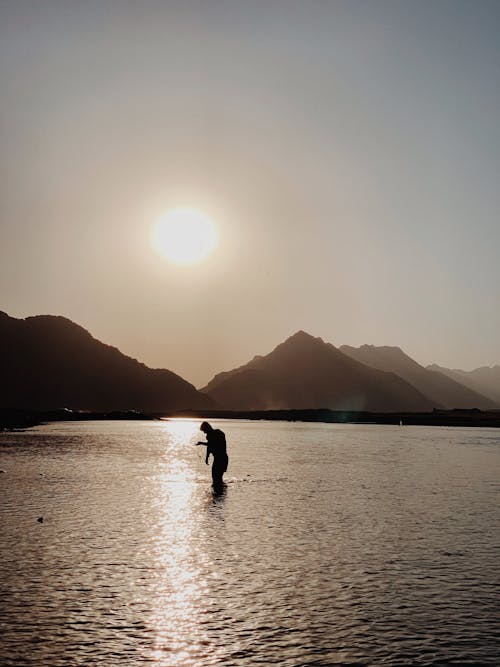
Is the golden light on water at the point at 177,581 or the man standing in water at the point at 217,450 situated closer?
the golden light on water at the point at 177,581

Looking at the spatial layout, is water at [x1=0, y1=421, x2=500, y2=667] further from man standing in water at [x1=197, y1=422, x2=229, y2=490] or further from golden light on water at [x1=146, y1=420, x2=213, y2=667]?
man standing in water at [x1=197, y1=422, x2=229, y2=490]

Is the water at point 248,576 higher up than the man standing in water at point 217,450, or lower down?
lower down

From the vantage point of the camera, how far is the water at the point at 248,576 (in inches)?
492

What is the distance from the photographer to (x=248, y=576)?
1798cm

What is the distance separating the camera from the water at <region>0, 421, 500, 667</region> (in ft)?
41.0

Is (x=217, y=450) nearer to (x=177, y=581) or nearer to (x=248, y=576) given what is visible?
(x=248, y=576)

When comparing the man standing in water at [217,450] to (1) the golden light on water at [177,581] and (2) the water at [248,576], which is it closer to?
(2) the water at [248,576]

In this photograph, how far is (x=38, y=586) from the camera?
16.7m

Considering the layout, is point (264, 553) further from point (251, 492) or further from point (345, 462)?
point (345, 462)

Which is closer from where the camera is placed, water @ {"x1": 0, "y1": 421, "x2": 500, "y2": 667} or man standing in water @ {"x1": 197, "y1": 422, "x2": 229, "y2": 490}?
water @ {"x1": 0, "y1": 421, "x2": 500, "y2": 667}

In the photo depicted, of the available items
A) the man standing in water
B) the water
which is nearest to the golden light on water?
the water

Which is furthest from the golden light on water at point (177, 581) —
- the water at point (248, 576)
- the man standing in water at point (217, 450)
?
the man standing in water at point (217, 450)

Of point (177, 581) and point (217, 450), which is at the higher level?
point (217, 450)

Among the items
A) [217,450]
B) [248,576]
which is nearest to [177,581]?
[248,576]
